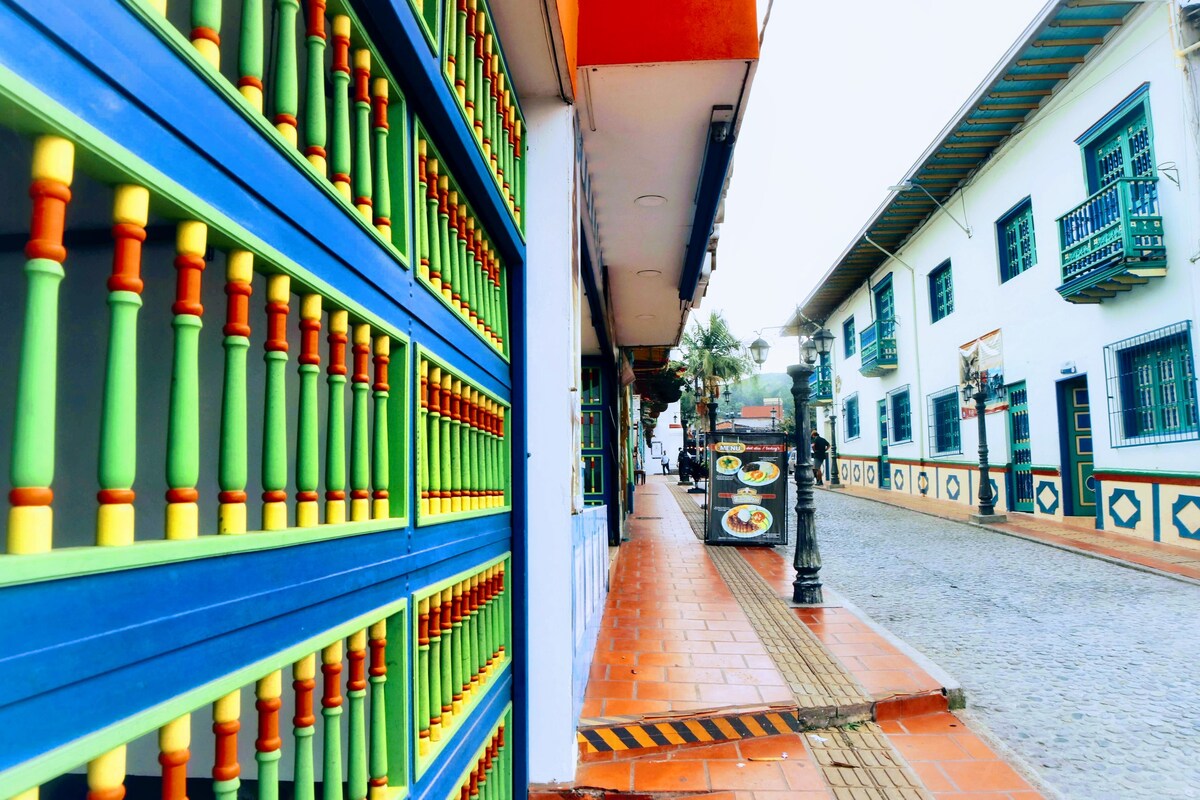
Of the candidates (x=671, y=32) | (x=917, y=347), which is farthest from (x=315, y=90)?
(x=917, y=347)

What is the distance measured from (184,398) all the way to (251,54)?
56cm

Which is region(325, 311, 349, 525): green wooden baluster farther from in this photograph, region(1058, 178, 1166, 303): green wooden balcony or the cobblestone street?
region(1058, 178, 1166, 303): green wooden balcony

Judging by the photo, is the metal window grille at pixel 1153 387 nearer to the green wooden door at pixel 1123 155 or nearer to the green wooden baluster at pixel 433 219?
the green wooden door at pixel 1123 155

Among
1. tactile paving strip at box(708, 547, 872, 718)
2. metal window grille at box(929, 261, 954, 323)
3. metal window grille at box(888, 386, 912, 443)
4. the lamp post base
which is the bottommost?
tactile paving strip at box(708, 547, 872, 718)

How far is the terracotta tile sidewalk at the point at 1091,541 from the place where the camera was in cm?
840

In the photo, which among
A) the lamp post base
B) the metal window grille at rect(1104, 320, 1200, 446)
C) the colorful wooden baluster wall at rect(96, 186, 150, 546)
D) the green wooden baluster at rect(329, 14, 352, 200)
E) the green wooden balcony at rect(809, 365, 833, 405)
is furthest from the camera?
the green wooden balcony at rect(809, 365, 833, 405)

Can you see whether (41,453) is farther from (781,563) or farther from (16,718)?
(781,563)

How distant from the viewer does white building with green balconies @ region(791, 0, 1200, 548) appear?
388 inches

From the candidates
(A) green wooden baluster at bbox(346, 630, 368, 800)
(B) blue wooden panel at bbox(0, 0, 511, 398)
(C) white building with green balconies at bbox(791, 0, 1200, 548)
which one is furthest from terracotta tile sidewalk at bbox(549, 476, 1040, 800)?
(C) white building with green balconies at bbox(791, 0, 1200, 548)

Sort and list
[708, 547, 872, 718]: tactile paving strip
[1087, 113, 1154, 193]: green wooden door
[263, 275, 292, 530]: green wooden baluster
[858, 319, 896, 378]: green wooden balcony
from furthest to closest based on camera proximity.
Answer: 1. [858, 319, 896, 378]: green wooden balcony
2. [1087, 113, 1154, 193]: green wooden door
3. [708, 547, 872, 718]: tactile paving strip
4. [263, 275, 292, 530]: green wooden baluster

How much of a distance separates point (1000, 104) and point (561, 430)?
Result: 13068 millimetres

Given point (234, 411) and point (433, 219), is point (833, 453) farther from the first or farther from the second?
point (234, 411)

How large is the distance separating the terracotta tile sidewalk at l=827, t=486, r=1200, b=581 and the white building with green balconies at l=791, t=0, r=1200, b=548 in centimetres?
32


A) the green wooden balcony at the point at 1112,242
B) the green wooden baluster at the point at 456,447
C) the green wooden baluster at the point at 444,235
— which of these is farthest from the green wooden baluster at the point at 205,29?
the green wooden balcony at the point at 1112,242
